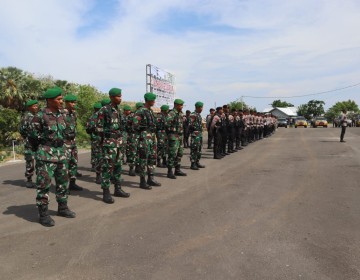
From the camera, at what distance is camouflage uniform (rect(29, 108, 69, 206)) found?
505 centimetres

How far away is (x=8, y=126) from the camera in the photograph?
18031mm

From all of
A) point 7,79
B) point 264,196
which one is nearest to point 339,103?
point 7,79

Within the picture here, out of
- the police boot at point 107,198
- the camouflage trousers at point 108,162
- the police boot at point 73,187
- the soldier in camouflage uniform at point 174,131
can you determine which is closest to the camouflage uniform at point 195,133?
the soldier in camouflage uniform at point 174,131

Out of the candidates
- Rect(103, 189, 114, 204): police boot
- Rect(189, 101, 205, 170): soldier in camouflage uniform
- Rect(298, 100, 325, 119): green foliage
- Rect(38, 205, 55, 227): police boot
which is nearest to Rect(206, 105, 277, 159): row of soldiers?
Rect(189, 101, 205, 170): soldier in camouflage uniform

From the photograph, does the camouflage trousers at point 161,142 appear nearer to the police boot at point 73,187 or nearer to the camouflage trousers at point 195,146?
the camouflage trousers at point 195,146

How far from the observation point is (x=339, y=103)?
105 m

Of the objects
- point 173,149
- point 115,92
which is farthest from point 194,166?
point 115,92

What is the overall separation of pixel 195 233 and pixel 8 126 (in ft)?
53.0

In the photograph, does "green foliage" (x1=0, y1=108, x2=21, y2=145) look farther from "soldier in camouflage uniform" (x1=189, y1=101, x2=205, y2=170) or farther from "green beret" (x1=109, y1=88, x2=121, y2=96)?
"green beret" (x1=109, y1=88, x2=121, y2=96)

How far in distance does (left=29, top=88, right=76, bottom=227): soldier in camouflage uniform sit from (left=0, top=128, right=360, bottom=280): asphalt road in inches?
17.2

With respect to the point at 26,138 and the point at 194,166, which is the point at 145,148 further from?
the point at 194,166

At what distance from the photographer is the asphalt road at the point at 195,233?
3654 mm

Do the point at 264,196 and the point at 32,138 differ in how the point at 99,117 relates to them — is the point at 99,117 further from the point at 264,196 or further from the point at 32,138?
the point at 264,196

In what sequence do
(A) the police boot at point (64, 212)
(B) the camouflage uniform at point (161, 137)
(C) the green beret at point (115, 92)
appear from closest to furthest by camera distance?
1. (A) the police boot at point (64, 212)
2. (C) the green beret at point (115, 92)
3. (B) the camouflage uniform at point (161, 137)
